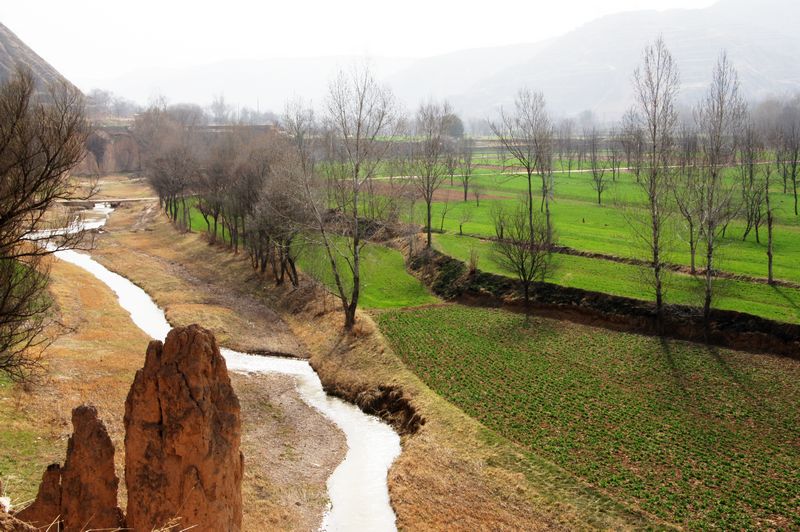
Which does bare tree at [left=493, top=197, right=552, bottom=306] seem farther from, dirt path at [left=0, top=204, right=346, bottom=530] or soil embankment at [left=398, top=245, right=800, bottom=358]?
dirt path at [left=0, top=204, right=346, bottom=530]

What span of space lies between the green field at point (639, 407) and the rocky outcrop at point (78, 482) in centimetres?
1789

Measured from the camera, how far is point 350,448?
3183 centimetres

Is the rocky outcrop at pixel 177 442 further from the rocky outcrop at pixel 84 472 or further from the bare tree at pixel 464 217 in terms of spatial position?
the bare tree at pixel 464 217

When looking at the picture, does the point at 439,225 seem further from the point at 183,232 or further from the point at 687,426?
the point at 687,426

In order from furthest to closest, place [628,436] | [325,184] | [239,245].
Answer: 1. [239,245]
2. [325,184]
3. [628,436]

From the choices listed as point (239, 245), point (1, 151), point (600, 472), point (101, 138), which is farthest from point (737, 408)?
point (101, 138)

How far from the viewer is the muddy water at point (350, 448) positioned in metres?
25.8

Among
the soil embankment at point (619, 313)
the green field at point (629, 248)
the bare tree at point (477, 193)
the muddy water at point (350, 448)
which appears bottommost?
the muddy water at point (350, 448)

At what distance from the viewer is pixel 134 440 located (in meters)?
16.4

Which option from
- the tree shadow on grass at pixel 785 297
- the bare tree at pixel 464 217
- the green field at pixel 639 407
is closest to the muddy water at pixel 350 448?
the green field at pixel 639 407

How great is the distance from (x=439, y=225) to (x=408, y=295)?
83.3ft

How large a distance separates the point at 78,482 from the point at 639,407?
2515cm

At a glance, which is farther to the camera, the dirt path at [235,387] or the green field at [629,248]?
the green field at [629,248]

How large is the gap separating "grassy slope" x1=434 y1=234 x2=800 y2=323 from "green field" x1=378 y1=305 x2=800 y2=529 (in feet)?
15.2
